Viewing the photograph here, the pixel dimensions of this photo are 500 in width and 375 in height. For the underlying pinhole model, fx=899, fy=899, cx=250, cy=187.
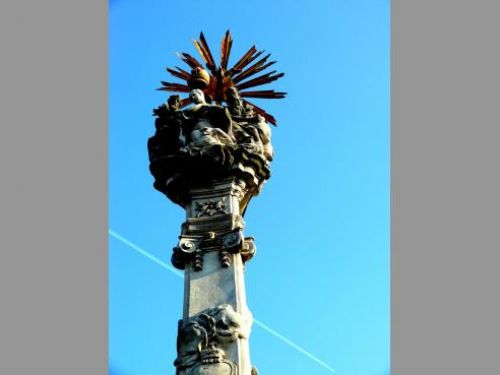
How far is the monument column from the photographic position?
35.5 feet

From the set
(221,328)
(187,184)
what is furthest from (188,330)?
(187,184)

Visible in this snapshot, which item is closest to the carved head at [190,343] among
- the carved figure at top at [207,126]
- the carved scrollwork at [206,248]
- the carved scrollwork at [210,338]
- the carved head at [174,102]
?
the carved scrollwork at [210,338]

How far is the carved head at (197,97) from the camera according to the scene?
13.6 m

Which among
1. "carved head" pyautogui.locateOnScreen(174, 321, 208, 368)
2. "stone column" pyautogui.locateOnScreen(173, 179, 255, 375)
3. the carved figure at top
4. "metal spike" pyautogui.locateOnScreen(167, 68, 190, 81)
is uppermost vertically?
"metal spike" pyautogui.locateOnScreen(167, 68, 190, 81)

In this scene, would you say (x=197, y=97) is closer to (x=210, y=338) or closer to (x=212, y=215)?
(x=212, y=215)

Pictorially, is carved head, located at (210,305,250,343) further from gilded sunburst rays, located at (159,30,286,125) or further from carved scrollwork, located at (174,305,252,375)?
gilded sunburst rays, located at (159,30,286,125)

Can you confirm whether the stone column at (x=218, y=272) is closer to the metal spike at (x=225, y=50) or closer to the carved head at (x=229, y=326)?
the carved head at (x=229, y=326)

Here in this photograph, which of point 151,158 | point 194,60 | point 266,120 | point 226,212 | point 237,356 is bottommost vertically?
point 237,356

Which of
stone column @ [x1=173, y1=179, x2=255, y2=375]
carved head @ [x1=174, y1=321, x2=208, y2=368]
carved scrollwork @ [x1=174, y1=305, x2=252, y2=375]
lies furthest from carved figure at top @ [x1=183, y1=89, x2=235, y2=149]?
carved head @ [x1=174, y1=321, x2=208, y2=368]

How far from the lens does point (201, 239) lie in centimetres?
1203

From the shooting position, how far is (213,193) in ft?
41.6

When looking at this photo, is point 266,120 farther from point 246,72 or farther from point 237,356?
point 237,356

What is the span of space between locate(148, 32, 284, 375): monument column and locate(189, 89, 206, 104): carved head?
22 mm

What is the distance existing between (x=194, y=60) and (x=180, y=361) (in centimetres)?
600
